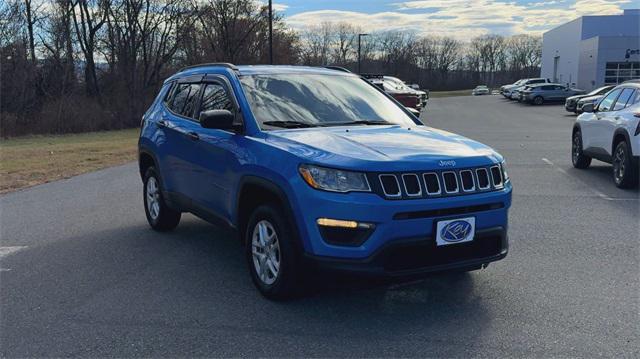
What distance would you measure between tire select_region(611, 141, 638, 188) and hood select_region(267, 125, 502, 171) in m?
5.49

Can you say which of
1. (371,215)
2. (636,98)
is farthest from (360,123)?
(636,98)

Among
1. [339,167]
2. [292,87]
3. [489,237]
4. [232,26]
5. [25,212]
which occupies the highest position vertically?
[232,26]

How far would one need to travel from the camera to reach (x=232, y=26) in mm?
51906

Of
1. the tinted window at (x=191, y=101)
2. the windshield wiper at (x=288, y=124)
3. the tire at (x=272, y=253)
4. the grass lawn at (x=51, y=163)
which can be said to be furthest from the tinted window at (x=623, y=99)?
the grass lawn at (x=51, y=163)

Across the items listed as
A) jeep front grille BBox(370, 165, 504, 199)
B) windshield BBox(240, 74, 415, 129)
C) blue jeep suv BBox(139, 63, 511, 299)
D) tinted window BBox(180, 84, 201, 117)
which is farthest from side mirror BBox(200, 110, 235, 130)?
jeep front grille BBox(370, 165, 504, 199)

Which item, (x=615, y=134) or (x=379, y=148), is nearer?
(x=379, y=148)

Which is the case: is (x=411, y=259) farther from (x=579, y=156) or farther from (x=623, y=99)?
(x=579, y=156)

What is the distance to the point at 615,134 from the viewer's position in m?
9.75

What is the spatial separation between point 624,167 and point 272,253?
22.8 feet

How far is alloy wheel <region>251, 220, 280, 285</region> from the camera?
456 centimetres

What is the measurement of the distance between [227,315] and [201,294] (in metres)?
0.54

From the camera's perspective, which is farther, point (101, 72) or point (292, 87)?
point (101, 72)

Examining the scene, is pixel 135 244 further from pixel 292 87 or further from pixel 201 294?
pixel 292 87

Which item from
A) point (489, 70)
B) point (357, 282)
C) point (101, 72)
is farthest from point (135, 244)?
point (489, 70)
